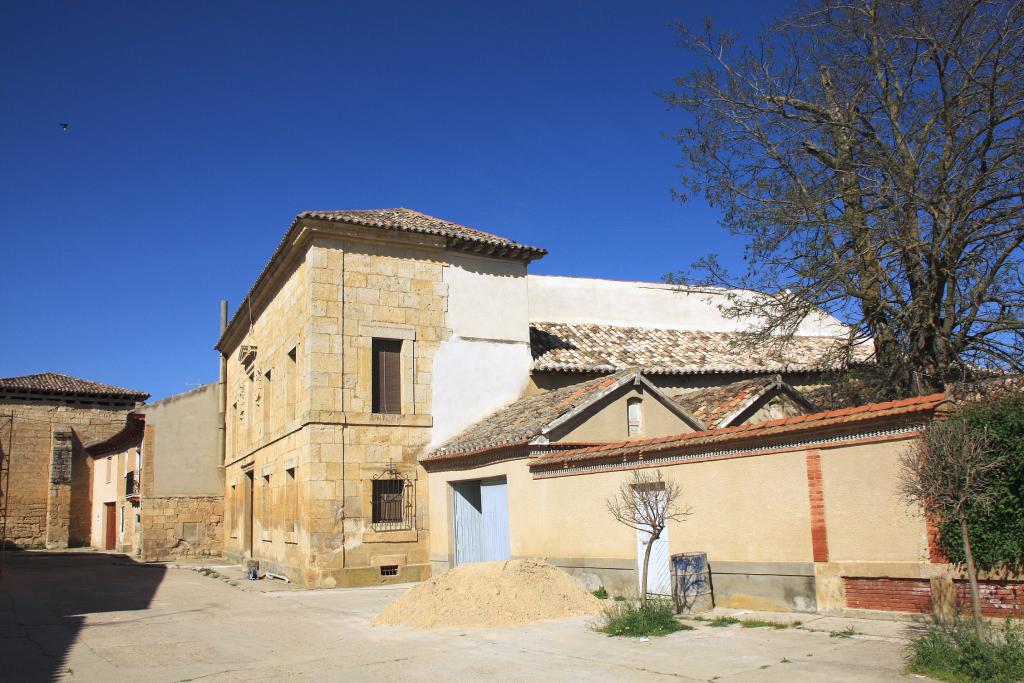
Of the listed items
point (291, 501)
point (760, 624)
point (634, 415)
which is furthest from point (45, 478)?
point (760, 624)

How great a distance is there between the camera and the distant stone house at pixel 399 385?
57.4ft

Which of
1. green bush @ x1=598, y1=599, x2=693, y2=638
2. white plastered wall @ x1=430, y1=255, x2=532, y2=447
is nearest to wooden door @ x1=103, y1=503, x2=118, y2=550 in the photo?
white plastered wall @ x1=430, y1=255, x2=532, y2=447

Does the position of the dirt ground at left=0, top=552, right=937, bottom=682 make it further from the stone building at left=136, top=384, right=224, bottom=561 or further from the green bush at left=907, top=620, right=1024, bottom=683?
the stone building at left=136, top=384, right=224, bottom=561

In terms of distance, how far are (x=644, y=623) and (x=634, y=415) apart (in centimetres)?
736

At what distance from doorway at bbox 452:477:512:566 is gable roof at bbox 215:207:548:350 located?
5961 millimetres

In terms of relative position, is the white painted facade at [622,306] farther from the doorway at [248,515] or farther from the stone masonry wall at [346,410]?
the doorway at [248,515]

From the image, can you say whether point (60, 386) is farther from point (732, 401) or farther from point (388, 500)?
point (732, 401)

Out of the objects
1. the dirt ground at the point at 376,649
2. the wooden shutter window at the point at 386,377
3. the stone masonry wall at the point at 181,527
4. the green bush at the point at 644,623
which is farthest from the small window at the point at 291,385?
the green bush at the point at 644,623

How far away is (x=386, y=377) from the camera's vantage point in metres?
19.3

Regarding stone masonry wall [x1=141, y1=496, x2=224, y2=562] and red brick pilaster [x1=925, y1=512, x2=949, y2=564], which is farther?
stone masonry wall [x1=141, y1=496, x2=224, y2=562]

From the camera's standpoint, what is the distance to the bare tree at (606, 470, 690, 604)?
1084cm

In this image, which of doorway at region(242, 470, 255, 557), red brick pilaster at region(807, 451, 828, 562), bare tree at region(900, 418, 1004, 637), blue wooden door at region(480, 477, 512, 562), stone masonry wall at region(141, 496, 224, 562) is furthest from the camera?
stone masonry wall at region(141, 496, 224, 562)

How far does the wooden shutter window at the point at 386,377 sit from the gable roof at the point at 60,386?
25572 mm

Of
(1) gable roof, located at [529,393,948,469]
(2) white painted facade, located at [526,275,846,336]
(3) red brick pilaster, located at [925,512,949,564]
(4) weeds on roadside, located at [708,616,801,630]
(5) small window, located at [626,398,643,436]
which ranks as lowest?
(4) weeds on roadside, located at [708,616,801,630]
